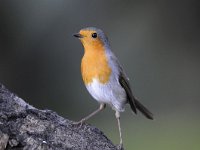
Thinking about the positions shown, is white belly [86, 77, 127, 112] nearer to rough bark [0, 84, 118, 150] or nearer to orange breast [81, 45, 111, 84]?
orange breast [81, 45, 111, 84]

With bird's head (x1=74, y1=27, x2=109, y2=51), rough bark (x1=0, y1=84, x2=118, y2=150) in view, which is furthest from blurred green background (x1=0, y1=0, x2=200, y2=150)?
rough bark (x1=0, y1=84, x2=118, y2=150)

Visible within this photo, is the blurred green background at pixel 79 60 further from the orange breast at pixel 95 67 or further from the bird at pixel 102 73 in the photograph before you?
the orange breast at pixel 95 67

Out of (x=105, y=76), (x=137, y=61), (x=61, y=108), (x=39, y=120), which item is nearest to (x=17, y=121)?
(x=39, y=120)

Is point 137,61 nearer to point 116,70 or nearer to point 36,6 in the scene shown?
point 36,6

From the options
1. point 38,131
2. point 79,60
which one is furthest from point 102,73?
point 79,60

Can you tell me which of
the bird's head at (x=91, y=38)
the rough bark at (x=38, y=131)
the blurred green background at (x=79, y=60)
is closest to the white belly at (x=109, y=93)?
the bird's head at (x=91, y=38)

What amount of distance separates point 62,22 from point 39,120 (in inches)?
321

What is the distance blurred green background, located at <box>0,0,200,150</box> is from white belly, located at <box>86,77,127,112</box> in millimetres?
4937

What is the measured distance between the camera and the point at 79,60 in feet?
40.1

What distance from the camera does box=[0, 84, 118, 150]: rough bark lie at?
14.0 ft

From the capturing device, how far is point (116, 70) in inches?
242

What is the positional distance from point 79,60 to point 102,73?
6206 millimetres

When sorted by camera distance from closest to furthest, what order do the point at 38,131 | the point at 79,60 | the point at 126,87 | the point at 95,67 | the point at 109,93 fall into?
the point at 38,131, the point at 95,67, the point at 109,93, the point at 126,87, the point at 79,60

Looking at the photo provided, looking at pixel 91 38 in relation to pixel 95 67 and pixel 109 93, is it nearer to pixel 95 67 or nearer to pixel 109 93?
pixel 95 67
